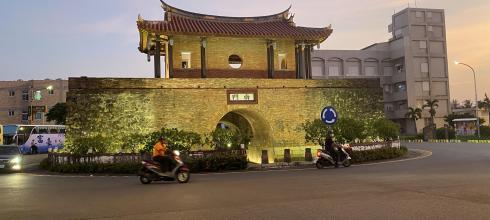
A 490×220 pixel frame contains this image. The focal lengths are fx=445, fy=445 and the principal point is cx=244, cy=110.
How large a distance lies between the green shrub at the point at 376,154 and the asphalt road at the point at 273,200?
7.02 metres

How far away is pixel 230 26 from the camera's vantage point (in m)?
28.1

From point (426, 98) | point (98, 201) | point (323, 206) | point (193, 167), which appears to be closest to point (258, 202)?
point (323, 206)

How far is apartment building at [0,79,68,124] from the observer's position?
5997 cm

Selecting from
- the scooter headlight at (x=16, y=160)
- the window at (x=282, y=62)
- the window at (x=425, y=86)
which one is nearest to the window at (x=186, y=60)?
the window at (x=282, y=62)

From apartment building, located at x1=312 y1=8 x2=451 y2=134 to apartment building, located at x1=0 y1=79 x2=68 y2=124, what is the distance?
119ft

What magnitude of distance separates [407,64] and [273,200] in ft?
190

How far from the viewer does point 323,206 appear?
8.15 meters

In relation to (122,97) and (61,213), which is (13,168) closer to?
(122,97)

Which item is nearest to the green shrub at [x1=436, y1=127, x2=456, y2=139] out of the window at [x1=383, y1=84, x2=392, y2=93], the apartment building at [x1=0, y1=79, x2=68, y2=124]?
the window at [x1=383, y1=84, x2=392, y2=93]

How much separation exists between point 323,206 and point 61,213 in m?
4.81

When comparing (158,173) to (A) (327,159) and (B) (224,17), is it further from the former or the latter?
(B) (224,17)

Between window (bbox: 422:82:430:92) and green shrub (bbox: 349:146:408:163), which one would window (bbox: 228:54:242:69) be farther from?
window (bbox: 422:82:430:92)

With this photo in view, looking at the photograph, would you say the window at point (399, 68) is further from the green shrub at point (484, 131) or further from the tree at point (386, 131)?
the tree at point (386, 131)

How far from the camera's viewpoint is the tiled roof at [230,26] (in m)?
25.5
